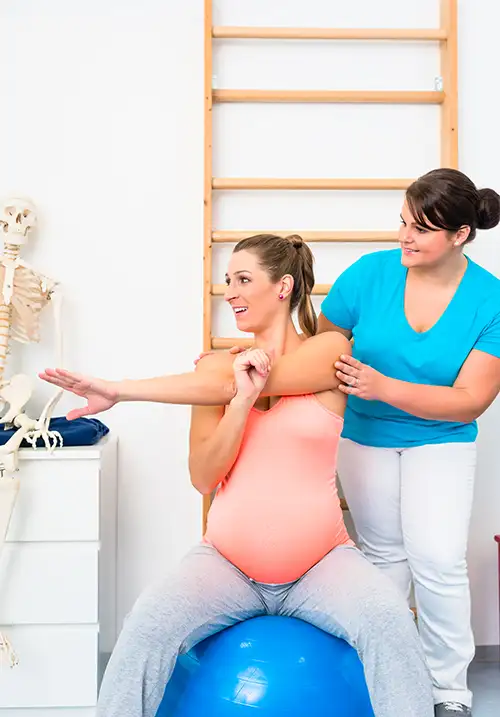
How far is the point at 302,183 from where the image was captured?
257 centimetres

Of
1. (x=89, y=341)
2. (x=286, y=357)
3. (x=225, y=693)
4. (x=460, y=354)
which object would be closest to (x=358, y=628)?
(x=225, y=693)

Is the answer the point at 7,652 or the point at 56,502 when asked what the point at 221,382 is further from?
the point at 7,652

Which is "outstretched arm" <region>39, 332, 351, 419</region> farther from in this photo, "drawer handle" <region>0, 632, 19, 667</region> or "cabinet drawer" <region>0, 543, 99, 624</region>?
"drawer handle" <region>0, 632, 19, 667</region>

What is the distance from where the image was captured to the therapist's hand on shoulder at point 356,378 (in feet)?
5.87

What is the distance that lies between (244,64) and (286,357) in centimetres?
132

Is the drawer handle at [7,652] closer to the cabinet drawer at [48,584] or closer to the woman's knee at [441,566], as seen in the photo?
the cabinet drawer at [48,584]

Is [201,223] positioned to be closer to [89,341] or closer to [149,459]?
[89,341]

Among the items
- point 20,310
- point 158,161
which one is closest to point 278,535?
point 20,310

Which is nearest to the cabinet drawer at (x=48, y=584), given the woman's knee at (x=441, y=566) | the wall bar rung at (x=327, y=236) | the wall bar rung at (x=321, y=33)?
the woman's knee at (x=441, y=566)

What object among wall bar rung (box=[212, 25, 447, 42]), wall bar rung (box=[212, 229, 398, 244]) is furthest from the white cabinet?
wall bar rung (box=[212, 25, 447, 42])

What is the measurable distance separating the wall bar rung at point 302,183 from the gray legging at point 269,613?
1280 mm

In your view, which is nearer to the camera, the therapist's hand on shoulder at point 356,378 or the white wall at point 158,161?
the therapist's hand on shoulder at point 356,378

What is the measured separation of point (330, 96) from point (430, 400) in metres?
1.18

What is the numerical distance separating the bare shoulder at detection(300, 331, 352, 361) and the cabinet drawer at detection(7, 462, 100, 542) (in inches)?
28.5
